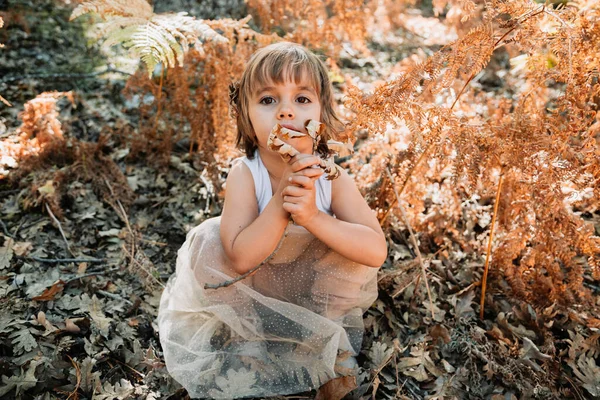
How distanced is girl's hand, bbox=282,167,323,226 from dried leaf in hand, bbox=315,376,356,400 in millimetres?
859

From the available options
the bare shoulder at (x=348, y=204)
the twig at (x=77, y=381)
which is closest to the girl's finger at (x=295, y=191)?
the bare shoulder at (x=348, y=204)

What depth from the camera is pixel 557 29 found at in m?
2.34

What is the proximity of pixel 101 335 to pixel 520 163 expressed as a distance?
247 cm

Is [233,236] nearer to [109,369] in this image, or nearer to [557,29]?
[109,369]

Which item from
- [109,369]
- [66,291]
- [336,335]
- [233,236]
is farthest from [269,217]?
[66,291]

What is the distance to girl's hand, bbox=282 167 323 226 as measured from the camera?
7.15 feet

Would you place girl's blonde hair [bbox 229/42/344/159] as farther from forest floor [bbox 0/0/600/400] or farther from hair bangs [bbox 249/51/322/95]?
forest floor [bbox 0/0/600/400]

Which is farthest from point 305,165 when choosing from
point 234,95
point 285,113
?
point 234,95

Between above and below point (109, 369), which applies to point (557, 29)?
above

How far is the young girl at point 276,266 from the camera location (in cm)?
233

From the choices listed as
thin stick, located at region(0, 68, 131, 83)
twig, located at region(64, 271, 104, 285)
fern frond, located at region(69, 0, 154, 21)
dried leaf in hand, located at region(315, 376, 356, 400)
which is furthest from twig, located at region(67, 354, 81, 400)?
thin stick, located at region(0, 68, 131, 83)

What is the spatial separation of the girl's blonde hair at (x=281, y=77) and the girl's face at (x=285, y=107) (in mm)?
31

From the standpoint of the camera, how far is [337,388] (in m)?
2.39

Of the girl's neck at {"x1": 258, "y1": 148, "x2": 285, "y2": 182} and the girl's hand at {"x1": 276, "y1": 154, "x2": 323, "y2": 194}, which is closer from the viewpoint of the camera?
the girl's hand at {"x1": 276, "y1": 154, "x2": 323, "y2": 194}
